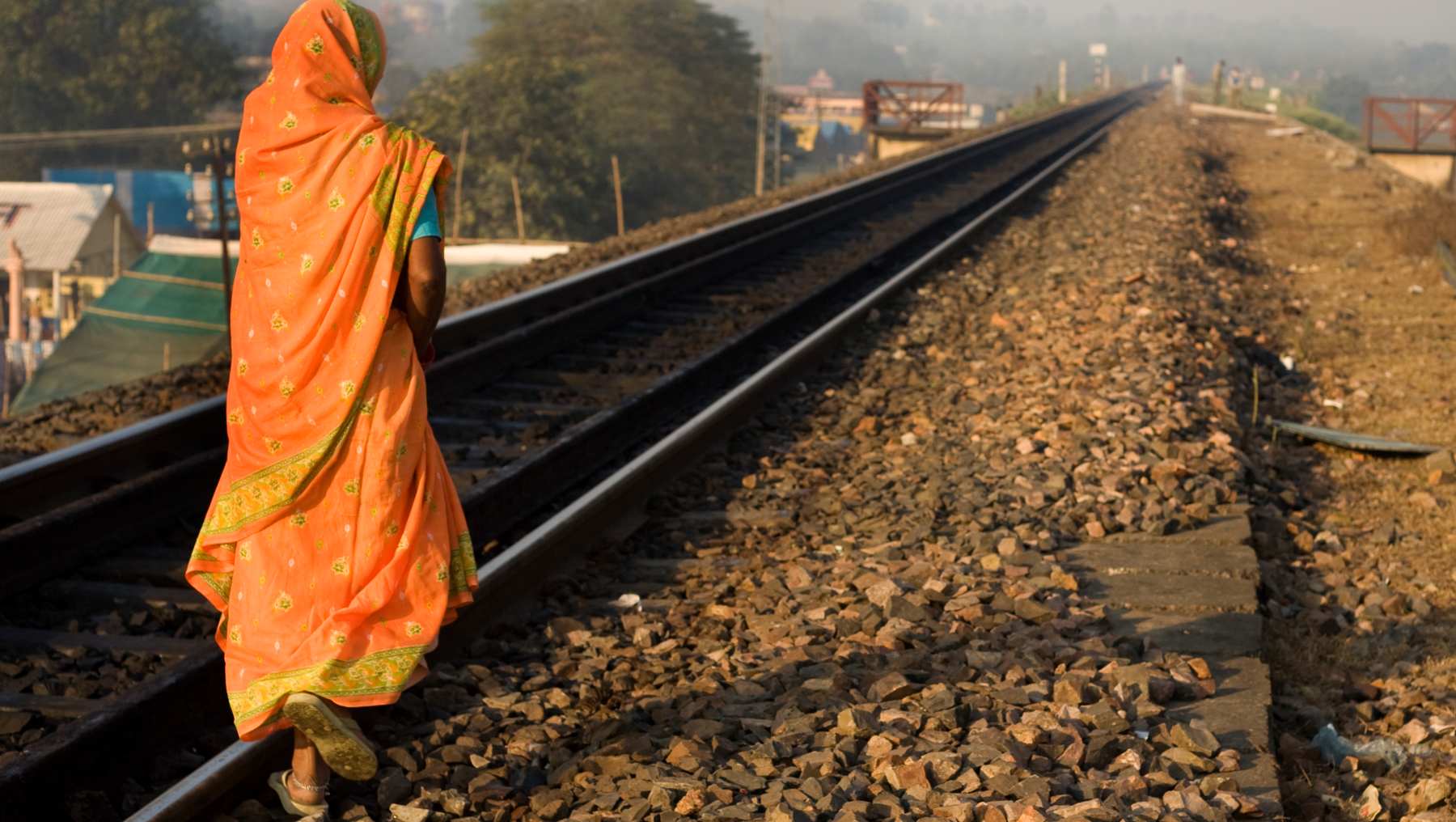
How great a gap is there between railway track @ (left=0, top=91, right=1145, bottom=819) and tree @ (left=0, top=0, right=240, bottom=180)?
51644 mm

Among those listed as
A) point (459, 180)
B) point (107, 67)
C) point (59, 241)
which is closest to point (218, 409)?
point (59, 241)

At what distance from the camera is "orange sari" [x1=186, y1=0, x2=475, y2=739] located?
3.17 meters

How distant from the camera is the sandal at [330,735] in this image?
3275 millimetres

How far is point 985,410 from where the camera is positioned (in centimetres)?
772

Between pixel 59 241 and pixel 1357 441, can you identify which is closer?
pixel 1357 441

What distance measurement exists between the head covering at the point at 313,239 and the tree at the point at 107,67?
190 ft

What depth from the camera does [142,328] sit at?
25.3 meters

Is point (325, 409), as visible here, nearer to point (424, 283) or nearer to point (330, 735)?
point (424, 283)

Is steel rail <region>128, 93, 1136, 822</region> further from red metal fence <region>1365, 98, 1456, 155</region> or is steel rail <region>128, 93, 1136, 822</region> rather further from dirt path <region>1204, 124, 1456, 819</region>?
red metal fence <region>1365, 98, 1456, 155</region>

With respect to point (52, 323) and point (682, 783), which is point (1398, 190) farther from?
point (52, 323)

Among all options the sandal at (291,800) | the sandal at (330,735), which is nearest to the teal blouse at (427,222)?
the sandal at (330,735)

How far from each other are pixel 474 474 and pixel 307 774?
282 centimetres

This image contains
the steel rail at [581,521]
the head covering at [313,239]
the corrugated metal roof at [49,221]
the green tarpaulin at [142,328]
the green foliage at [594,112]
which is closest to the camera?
the head covering at [313,239]

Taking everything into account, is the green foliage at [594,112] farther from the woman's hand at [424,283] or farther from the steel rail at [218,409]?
the woman's hand at [424,283]
